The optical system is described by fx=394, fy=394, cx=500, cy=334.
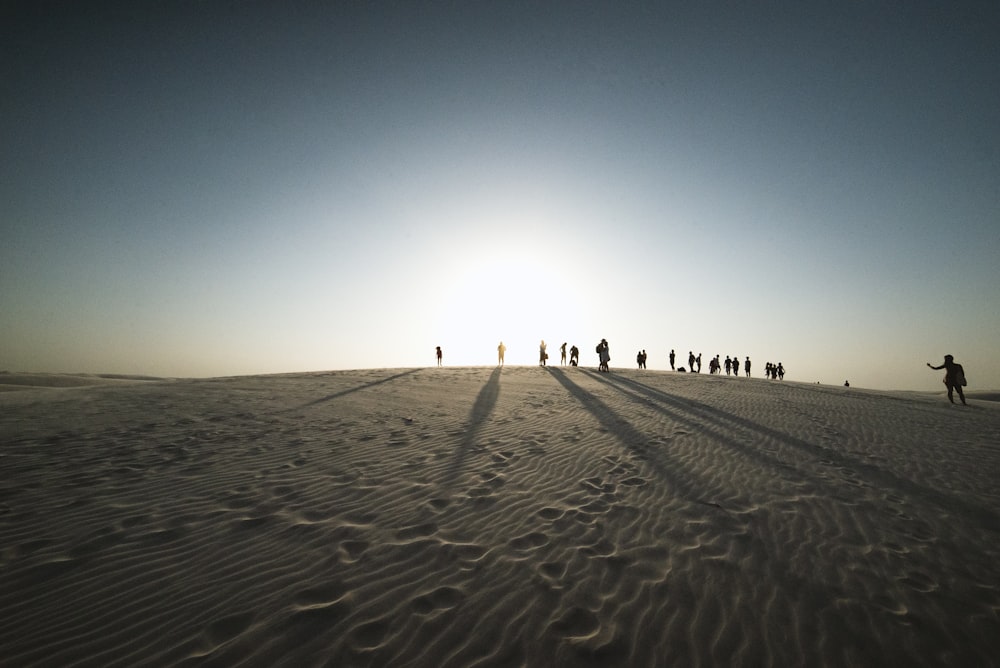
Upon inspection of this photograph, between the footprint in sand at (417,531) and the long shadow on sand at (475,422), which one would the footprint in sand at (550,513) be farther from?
the long shadow on sand at (475,422)

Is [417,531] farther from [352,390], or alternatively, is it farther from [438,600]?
[352,390]

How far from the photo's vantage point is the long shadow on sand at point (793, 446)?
252 inches

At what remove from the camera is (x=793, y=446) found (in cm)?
1003

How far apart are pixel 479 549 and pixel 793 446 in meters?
9.38

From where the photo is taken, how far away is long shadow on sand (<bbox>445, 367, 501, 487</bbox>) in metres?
7.55

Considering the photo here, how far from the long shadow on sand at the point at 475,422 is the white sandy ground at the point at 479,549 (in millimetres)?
93

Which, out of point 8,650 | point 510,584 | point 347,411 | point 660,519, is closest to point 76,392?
point 347,411

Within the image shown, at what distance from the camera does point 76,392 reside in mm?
14219

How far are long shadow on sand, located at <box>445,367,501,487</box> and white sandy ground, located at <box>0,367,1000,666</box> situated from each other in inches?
3.7

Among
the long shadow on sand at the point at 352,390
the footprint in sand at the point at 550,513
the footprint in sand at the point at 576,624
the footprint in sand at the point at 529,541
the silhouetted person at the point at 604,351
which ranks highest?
the silhouetted person at the point at 604,351

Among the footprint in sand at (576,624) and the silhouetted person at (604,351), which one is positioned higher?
the silhouetted person at (604,351)

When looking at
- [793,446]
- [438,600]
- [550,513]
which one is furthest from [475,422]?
[793,446]

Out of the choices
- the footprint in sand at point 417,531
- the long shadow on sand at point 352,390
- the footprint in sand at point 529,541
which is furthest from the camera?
the long shadow on sand at point 352,390

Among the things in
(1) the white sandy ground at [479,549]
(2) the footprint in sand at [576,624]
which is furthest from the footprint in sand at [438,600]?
(2) the footprint in sand at [576,624]
